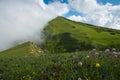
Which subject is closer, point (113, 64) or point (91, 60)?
point (113, 64)

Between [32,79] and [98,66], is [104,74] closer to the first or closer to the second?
[98,66]

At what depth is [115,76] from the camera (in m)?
8.42

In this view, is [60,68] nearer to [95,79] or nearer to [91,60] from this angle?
[91,60]

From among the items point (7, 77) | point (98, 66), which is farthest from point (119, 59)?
point (7, 77)

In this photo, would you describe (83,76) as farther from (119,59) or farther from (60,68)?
(119,59)

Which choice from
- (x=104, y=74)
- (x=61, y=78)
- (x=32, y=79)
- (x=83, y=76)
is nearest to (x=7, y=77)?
(x=32, y=79)

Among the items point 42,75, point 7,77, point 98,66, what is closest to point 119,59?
point 98,66

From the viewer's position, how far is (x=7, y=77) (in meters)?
10.6

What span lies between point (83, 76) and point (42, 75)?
1690 millimetres

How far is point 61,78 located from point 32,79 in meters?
1.10

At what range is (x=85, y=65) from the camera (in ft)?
33.2

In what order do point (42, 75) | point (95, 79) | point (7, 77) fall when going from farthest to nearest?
point (7, 77) → point (42, 75) → point (95, 79)

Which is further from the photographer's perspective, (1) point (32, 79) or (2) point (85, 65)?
(2) point (85, 65)

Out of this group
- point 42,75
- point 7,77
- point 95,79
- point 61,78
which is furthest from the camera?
point 7,77
